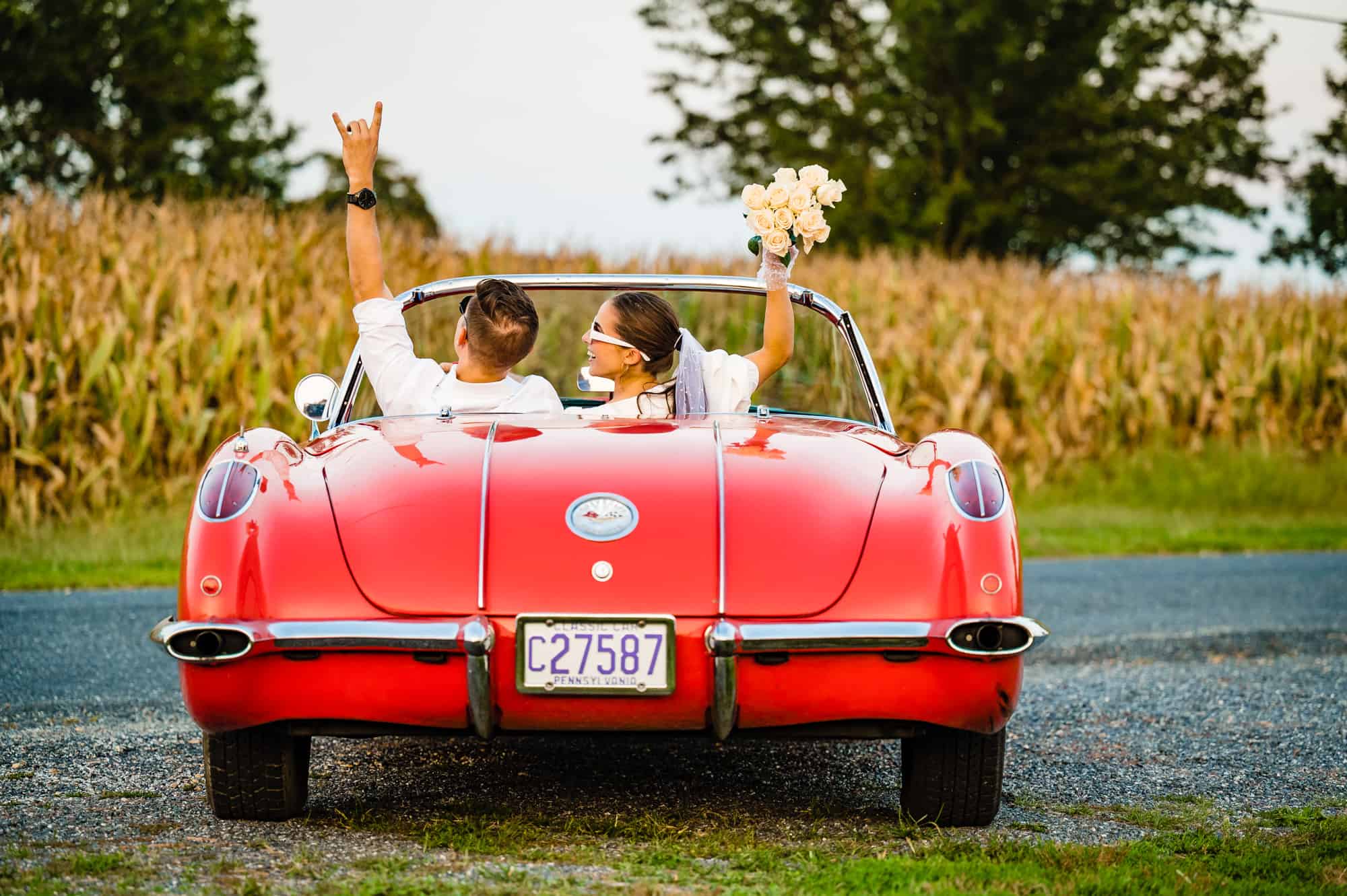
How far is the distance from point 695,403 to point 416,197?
4382 cm

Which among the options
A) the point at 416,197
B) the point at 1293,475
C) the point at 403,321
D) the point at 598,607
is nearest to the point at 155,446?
the point at 403,321

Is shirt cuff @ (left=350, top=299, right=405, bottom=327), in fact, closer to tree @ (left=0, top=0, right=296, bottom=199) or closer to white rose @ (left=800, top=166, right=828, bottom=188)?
white rose @ (left=800, top=166, right=828, bottom=188)

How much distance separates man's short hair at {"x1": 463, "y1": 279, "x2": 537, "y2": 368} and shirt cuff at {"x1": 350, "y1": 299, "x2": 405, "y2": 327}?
0.25 meters

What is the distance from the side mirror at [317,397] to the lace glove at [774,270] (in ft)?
4.15

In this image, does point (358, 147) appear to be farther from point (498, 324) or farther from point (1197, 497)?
point (1197, 497)

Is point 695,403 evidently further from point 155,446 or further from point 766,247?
point 155,446

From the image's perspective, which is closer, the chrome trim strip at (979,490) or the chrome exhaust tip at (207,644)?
the chrome exhaust tip at (207,644)

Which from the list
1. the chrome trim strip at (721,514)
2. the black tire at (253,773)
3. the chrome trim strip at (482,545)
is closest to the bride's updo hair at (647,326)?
the chrome trim strip at (721,514)

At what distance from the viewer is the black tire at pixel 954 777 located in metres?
3.51

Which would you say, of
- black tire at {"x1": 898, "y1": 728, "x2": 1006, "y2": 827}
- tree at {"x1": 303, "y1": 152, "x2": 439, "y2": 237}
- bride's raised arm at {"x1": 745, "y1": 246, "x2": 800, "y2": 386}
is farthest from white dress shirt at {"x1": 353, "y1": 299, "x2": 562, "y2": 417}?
tree at {"x1": 303, "y1": 152, "x2": 439, "y2": 237}

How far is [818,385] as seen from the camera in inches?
182

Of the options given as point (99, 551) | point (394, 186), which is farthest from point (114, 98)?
point (99, 551)

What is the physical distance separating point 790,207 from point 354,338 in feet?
28.3

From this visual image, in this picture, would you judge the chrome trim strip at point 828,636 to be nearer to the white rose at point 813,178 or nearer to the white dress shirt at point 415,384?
the white dress shirt at point 415,384
